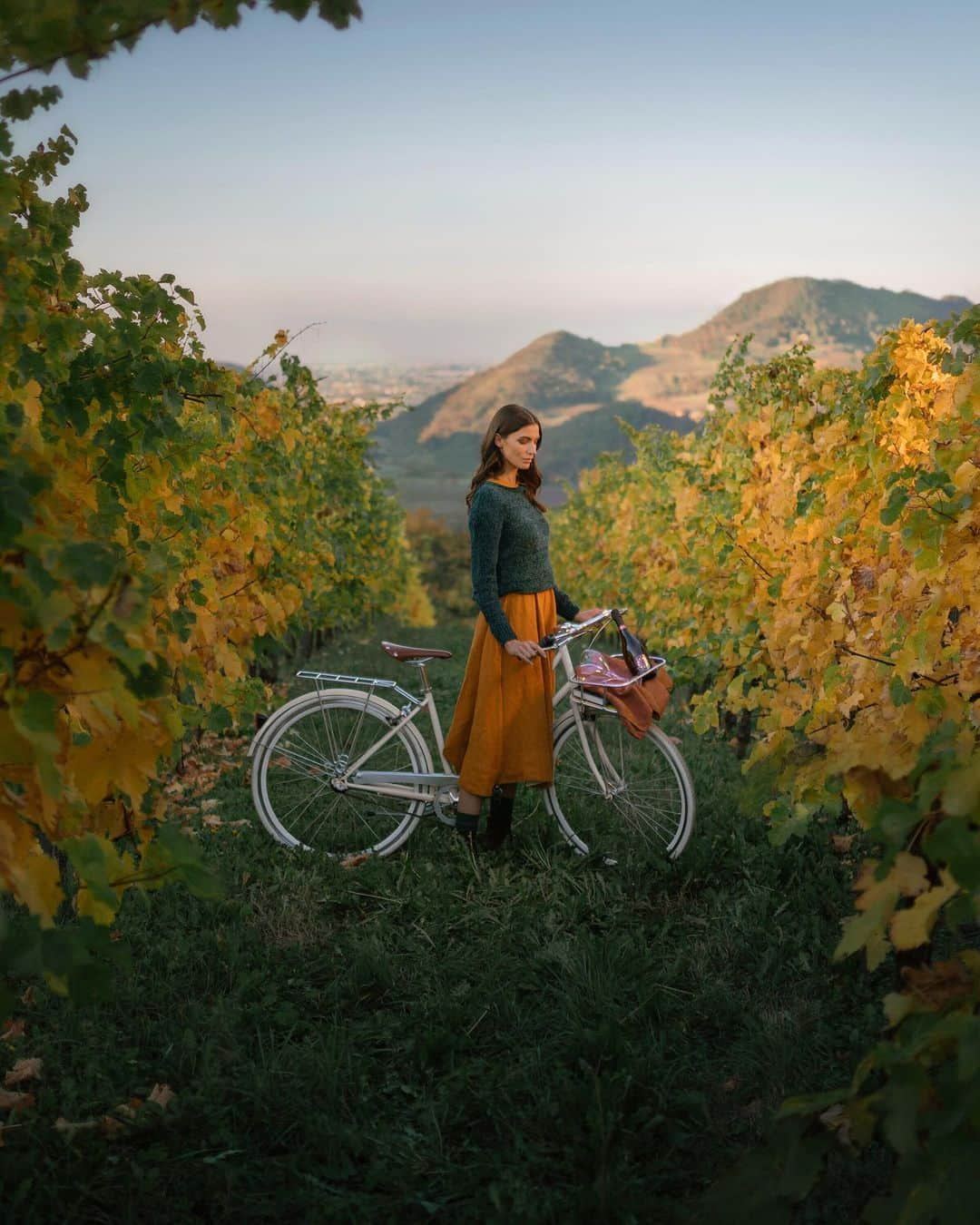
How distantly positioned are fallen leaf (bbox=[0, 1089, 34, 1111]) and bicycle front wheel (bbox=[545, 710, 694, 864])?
2154 mm

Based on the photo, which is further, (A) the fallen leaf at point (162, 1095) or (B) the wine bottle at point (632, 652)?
(B) the wine bottle at point (632, 652)

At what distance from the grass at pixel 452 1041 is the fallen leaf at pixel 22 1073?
73 millimetres

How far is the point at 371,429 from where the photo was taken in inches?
481

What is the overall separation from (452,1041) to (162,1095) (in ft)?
2.45

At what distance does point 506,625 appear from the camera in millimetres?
3762

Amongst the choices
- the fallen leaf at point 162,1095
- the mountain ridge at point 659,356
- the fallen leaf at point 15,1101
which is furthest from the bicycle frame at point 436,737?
the mountain ridge at point 659,356

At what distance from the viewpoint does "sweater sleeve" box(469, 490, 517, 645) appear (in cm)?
376

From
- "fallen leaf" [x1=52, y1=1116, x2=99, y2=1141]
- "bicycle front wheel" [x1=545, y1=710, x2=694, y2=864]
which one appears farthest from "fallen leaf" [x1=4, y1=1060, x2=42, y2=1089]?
"bicycle front wheel" [x1=545, y1=710, x2=694, y2=864]

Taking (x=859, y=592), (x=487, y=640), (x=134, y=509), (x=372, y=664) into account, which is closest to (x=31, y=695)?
(x=134, y=509)

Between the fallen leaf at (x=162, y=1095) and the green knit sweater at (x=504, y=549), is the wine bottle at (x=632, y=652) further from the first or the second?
the fallen leaf at (x=162, y=1095)

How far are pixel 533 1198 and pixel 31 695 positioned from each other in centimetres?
151

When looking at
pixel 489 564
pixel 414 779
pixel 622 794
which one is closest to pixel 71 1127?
pixel 414 779

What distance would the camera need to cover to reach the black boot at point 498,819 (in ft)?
13.2

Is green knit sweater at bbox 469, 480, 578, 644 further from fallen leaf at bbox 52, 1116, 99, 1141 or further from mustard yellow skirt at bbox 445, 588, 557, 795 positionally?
fallen leaf at bbox 52, 1116, 99, 1141
